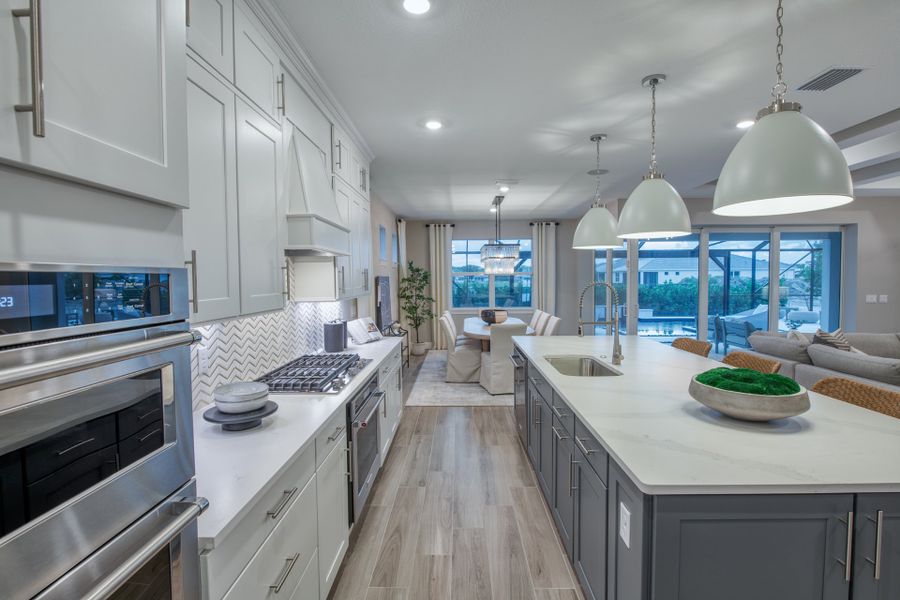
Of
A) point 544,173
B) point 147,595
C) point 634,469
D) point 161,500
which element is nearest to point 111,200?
point 161,500

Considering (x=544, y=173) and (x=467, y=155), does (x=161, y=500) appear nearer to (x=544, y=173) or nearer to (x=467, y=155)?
(x=467, y=155)

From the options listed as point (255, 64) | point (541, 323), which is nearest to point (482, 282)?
point (541, 323)

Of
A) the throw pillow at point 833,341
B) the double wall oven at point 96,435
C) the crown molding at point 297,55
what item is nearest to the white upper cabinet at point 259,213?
the crown molding at point 297,55

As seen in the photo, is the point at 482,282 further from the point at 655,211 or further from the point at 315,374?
the point at 315,374

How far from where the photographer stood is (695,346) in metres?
3.29

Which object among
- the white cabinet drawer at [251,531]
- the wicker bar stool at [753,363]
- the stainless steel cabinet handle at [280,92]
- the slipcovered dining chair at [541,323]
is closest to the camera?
the white cabinet drawer at [251,531]

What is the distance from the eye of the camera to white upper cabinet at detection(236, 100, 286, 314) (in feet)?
5.65

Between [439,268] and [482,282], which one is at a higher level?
[439,268]

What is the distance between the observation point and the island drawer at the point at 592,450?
149cm

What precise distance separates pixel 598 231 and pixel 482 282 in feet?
18.3

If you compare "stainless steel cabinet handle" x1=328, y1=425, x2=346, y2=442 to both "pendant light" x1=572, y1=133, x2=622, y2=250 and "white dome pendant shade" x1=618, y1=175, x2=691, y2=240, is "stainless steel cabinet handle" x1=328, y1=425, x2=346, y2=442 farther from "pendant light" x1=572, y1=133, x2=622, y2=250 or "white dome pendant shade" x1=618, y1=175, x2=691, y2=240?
"pendant light" x1=572, y1=133, x2=622, y2=250

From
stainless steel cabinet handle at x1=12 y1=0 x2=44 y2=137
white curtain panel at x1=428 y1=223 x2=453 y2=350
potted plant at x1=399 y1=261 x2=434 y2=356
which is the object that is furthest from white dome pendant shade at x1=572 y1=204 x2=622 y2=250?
white curtain panel at x1=428 y1=223 x2=453 y2=350

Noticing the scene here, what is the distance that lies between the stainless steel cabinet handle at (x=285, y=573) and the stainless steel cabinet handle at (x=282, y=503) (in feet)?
0.68

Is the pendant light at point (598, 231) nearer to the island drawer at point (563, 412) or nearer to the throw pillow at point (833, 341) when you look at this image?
the island drawer at point (563, 412)
